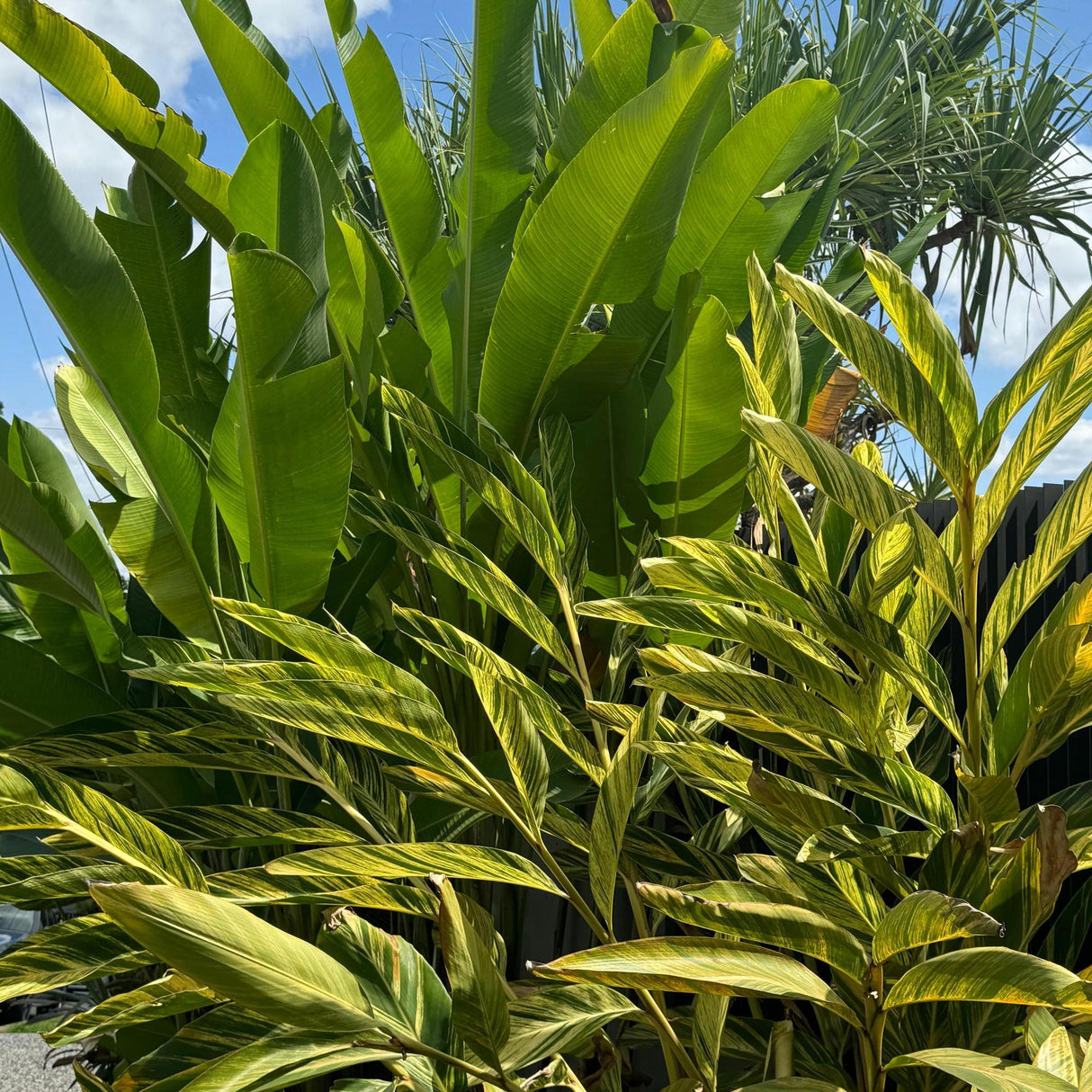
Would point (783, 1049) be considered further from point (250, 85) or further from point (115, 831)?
point (250, 85)

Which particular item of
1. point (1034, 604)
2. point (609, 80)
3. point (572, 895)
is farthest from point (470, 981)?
point (1034, 604)

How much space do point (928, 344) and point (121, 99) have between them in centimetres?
79

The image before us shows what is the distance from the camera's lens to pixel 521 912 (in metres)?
1.04

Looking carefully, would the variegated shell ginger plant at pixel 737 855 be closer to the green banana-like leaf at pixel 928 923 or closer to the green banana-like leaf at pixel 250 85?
the green banana-like leaf at pixel 928 923

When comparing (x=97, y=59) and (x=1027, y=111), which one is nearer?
(x=97, y=59)

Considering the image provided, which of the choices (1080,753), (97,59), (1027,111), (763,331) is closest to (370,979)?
(763,331)

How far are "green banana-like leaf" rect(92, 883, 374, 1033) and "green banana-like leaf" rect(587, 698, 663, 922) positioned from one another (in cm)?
18

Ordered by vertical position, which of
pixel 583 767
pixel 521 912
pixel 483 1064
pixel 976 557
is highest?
pixel 976 557

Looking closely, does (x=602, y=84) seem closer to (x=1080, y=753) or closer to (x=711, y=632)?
(x=711, y=632)

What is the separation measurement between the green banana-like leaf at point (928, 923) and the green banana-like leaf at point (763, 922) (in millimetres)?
25

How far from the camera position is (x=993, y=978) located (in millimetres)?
405

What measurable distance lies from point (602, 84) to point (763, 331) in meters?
0.50

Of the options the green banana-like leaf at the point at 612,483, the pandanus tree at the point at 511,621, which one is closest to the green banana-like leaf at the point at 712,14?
the pandanus tree at the point at 511,621

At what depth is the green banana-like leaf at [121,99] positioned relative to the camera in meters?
0.80
